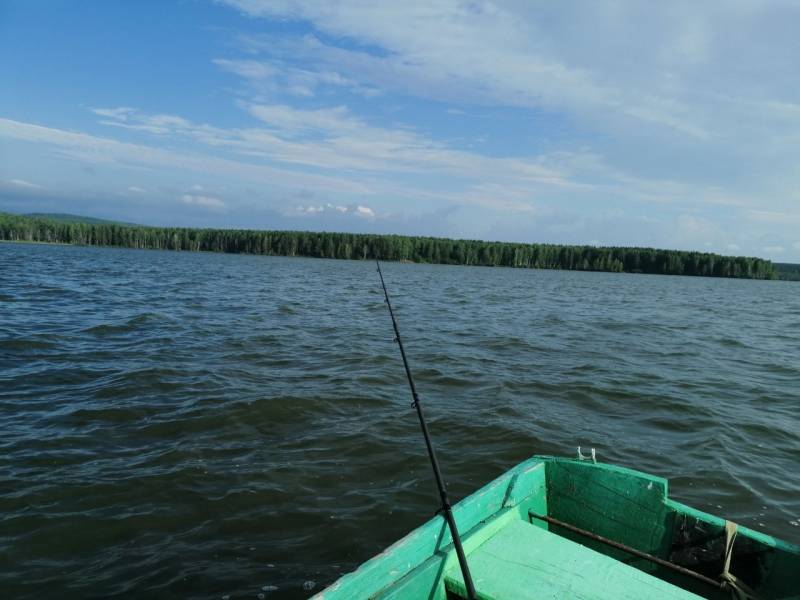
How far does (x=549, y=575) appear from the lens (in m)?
3.86

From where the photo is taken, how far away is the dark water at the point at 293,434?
5754 millimetres

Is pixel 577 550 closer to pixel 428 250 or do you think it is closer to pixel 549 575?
pixel 549 575

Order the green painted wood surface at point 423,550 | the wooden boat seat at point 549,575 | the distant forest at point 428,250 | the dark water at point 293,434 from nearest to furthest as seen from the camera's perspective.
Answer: the green painted wood surface at point 423,550 → the wooden boat seat at point 549,575 → the dark water at point 293,434 → the distant forest at point 428,250

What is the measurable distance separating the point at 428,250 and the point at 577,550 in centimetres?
12566

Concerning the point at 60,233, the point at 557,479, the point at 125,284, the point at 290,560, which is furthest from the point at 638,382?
the point at 60,233

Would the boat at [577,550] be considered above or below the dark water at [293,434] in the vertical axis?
above

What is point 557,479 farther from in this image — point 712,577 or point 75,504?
point 75,504

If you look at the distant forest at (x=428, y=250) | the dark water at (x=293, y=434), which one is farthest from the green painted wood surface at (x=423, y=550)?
the distant forest at (x=428, y=250)

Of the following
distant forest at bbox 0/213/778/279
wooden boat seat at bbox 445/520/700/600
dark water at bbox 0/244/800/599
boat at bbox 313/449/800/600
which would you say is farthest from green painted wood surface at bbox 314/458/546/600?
distant forest at bbox 0/213/778/279

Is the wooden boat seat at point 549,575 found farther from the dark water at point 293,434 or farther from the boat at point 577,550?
the dark water at point 293,434

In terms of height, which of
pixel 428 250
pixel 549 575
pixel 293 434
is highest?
pixel 428 250

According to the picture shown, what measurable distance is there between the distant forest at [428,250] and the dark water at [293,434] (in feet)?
356

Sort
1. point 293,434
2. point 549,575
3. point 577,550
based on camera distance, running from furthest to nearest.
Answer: point 293,434
point 577,550
point 549,575

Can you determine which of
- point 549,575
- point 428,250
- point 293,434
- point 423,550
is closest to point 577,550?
point 549,575
